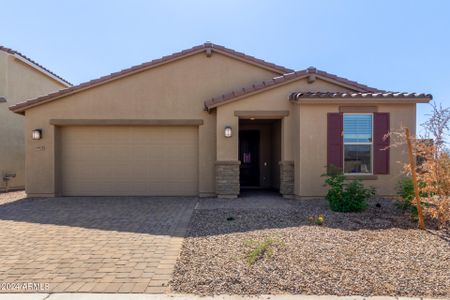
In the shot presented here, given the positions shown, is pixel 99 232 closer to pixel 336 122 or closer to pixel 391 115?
pixel 336 122

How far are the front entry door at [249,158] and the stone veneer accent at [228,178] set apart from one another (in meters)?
3.49

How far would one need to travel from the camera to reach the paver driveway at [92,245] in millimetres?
4316

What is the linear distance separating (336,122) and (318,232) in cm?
479

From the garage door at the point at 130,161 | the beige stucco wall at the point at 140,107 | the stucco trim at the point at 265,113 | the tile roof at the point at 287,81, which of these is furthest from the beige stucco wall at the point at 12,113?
the stucco trim at the point at 265,113

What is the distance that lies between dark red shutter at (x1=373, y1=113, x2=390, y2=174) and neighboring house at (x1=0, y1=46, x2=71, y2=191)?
15147 millimetres

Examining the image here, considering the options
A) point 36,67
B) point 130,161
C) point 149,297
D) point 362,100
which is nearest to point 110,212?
point 130,161

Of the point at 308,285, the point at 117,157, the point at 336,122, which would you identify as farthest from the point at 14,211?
the point at 336,122

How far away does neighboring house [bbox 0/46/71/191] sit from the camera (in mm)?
14266

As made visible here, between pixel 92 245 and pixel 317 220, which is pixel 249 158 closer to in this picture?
pixel 317 220

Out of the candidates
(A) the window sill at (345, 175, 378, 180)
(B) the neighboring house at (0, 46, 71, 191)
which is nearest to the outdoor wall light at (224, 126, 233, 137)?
(A) the window sill at (345, 175, 378, 180)

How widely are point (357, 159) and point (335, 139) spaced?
1.00 meters

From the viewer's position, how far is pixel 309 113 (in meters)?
10.1

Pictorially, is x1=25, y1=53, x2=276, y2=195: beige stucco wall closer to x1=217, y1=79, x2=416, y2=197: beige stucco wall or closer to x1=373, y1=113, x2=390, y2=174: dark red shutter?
x1=217, y1=79, x2=416, y2=197: beige stucco wall

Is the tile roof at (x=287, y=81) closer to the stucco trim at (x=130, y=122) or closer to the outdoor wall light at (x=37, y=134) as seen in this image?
the stucco trim at (x=130, y=122)
